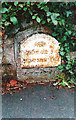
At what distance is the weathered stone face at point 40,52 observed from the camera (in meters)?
2.50

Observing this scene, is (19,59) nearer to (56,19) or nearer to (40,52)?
(40,52)

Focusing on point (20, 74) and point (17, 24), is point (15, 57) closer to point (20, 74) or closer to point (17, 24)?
point (20, 74)

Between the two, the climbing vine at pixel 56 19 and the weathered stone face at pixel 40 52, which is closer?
the climbing vine at pixel 56 19

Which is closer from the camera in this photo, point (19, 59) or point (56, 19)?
point (56, 19)

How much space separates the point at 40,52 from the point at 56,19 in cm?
64

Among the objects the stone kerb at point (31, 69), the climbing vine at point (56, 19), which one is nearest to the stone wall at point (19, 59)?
the stone kerb at point (31, 69)

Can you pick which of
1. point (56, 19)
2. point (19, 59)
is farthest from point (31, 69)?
point (56, 19)

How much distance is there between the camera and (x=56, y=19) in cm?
238

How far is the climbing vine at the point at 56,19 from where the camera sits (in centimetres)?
231

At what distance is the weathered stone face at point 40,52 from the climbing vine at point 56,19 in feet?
0.36

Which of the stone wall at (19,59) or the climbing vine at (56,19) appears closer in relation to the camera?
the climbing vine at (56,19)

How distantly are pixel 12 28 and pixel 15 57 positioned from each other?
0.52m

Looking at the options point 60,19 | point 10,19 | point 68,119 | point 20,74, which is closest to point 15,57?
point 20,74

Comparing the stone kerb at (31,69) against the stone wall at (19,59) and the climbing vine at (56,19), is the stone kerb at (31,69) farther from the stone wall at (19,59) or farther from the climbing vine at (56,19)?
the climbing vine at (56,19)
